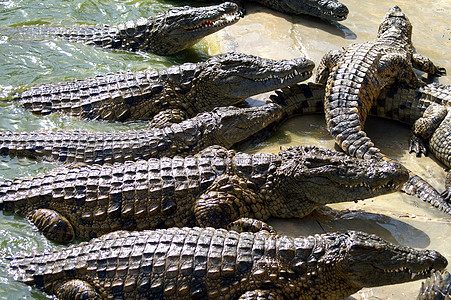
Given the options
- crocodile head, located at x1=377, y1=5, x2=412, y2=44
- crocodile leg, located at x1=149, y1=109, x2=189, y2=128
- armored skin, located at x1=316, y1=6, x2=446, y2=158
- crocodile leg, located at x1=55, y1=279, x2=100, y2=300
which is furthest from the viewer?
crocodile head, located at x1=377, y1=5, x2=412, y2=44

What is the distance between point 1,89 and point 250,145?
11.8 feet

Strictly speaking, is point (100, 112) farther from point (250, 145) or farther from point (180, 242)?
point (180, 242)

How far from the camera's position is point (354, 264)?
133 inches

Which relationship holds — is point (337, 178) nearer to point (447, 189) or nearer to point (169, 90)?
point (447, 189)

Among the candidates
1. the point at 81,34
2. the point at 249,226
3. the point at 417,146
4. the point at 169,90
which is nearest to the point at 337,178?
the point at 249,226

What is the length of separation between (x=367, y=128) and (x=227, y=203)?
9.36 ft

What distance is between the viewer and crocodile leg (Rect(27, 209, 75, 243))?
14.1 ft

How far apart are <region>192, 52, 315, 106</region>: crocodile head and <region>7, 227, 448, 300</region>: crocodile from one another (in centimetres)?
324

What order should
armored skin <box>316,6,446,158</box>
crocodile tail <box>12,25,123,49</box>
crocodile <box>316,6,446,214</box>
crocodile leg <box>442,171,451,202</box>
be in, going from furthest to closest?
crocodile tail <box>12,25,123,49</box> → armored skin <box>316,6,446,158</box> → crocodile <box>316,6,446,214</box> → crocodile leg <box>442,171,451,202</box>

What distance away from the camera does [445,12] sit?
31.8ft

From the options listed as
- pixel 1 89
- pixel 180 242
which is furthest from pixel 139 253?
pixel 1 89

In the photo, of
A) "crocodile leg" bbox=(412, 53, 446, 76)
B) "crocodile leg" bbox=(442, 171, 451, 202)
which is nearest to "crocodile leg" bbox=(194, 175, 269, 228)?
"crocodile leg" bbox=(442, 171, 451, 202)

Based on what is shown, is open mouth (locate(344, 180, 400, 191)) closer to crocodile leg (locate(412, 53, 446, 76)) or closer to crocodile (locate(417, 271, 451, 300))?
crocodile (locate(417, 271, 451, 300))

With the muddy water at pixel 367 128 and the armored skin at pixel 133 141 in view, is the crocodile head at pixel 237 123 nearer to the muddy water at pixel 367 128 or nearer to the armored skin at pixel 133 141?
the armored skin at pixel 133 141
